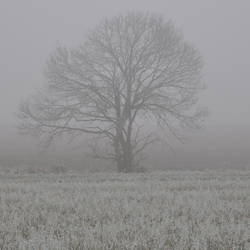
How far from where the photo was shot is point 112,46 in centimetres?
2012

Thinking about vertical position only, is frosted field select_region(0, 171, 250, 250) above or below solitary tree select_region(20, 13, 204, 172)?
below

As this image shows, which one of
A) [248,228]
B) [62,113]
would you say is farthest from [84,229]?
[62,113]

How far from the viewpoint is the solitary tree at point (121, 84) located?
63.6ft

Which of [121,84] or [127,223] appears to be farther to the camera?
[121,84]

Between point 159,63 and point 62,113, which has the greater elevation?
point 159,63

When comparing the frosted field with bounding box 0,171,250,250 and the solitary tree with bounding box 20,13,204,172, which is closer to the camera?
the frosted field with bounding box 0,171,250,250

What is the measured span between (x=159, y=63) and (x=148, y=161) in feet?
40.6

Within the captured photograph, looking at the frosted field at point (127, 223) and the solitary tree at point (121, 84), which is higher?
the solitary tree at point (121, 84)

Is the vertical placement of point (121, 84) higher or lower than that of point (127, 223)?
higher

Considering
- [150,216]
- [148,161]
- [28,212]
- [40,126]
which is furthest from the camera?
[148,161]

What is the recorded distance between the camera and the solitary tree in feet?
63.6

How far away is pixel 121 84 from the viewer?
20297mm

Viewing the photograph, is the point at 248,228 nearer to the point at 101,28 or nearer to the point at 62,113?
the point at 62,113

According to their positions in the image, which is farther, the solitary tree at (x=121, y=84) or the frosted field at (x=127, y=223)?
the solitary tree at (x=121, y=84)
